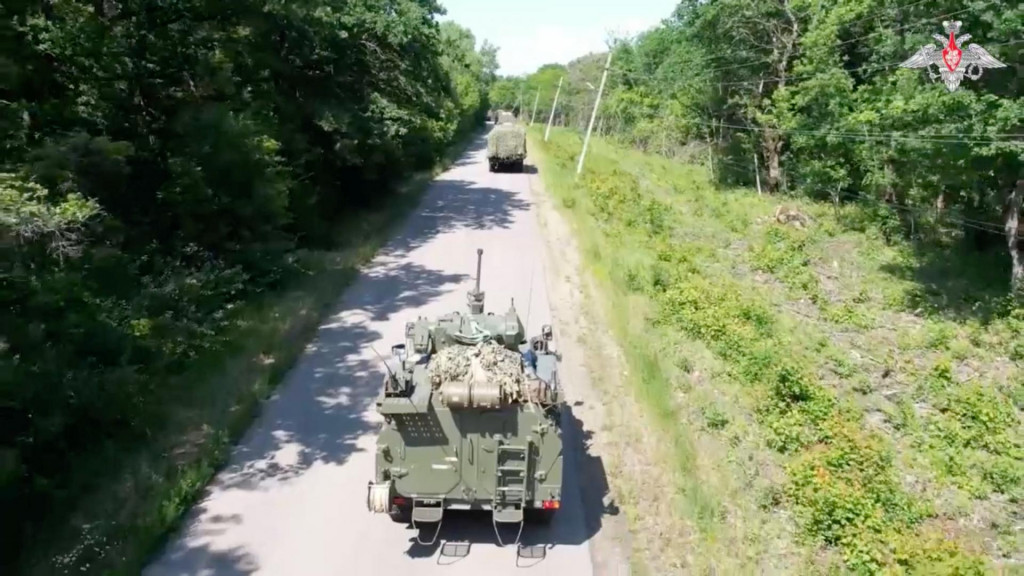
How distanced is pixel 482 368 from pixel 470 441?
2.78 feet

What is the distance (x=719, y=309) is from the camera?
1733 centimetres

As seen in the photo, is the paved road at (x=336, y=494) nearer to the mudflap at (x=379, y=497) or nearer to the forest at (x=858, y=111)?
the mudflap at (x=379, y=497)

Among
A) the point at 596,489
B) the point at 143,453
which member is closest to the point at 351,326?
the point at 143,453

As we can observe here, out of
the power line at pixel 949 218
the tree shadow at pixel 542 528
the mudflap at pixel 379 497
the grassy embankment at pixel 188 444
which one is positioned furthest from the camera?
the power line at pixel 949 218

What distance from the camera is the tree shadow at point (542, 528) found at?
29.7ft

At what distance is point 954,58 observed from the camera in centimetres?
1962

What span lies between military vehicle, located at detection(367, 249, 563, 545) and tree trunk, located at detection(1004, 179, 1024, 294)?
16503 millimetres

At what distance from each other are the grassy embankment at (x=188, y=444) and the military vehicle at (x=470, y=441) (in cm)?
292

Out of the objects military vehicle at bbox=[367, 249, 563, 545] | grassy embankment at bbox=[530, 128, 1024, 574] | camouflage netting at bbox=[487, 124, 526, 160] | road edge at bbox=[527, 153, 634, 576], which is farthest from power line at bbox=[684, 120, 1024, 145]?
military vehicle at bbox=[367, 249, 563, 545]

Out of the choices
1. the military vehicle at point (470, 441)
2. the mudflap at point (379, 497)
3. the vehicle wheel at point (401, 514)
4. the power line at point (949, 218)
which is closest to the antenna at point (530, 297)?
the vehicle wheel at point (401, 514)

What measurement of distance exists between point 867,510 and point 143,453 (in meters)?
9.84

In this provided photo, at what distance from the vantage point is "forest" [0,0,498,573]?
9.60m

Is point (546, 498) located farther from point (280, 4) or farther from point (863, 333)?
point (280, 4)

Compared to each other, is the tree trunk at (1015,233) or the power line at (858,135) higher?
the power line at (858,135)
